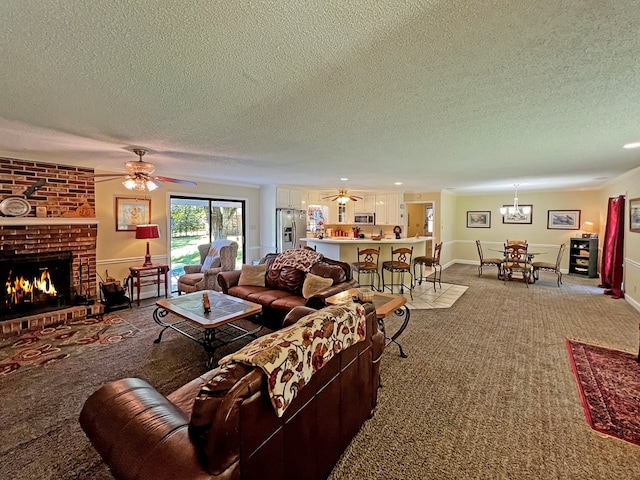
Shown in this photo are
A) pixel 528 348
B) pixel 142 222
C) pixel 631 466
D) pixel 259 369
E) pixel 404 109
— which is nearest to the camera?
pixel 259 369

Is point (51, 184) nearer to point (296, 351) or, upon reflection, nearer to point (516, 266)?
point (296, 351)

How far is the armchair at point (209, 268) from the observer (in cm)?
517

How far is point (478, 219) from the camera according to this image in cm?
985

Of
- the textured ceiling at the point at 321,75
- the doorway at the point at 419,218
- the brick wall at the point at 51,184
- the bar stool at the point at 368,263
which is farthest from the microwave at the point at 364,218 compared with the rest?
the brick wall at the point at 51,184

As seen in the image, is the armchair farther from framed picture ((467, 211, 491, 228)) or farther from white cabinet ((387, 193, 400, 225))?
framed picture ((467, 211, 491, 228))

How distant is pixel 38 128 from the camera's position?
2779 millimetres

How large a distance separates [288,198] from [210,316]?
4.81 meters

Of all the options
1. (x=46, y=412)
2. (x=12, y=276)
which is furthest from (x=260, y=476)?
(x=12, y=276)

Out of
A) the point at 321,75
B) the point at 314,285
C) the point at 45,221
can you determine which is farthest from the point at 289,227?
the point at 321,75

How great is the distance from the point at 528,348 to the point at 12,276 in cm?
673

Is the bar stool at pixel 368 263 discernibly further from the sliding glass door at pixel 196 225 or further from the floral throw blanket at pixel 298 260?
the sliding glass door at pixel 196 225

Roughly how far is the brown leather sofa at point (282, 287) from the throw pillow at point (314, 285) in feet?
0.23

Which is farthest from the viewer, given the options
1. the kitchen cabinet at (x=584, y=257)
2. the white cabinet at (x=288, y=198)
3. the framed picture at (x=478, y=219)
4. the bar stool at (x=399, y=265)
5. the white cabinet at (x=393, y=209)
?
the framed picture at (x=478, y=219)

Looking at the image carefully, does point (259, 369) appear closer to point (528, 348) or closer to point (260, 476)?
point (260, 476)
